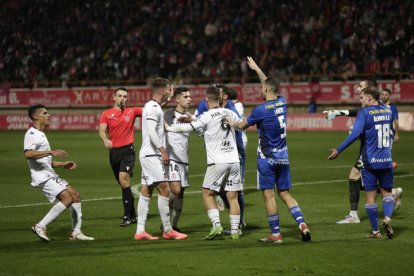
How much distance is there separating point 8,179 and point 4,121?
92.1ft

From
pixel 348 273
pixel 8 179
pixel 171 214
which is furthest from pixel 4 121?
pixel 348 273

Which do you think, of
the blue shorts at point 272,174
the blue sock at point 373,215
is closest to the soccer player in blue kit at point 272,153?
the blue shorts at point 272,174

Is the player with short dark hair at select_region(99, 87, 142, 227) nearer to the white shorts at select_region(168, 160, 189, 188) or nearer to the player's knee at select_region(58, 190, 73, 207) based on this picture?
the white shorts at select_region(168, 160, 189, 188)

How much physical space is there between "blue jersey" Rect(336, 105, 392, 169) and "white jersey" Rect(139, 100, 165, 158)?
257cm

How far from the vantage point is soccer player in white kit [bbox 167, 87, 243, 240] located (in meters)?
11.2

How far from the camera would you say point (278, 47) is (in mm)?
40625

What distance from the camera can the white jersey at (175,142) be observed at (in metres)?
12.0

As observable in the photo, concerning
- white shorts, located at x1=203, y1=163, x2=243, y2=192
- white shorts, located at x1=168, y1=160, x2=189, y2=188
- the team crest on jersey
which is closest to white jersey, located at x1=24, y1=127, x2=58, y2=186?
white shorts, located at x1=168, y1=160, x2=189, y2=188

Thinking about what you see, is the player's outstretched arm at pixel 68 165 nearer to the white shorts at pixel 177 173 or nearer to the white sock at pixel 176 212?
the white shorts at pixel 177 173

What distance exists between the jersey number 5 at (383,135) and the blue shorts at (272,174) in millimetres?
1393

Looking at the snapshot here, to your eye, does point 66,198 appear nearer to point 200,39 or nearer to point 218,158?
point 218,158

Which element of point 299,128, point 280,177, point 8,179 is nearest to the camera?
point 280,177

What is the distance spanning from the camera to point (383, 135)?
1111cm

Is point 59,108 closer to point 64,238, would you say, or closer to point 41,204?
point 41,204
